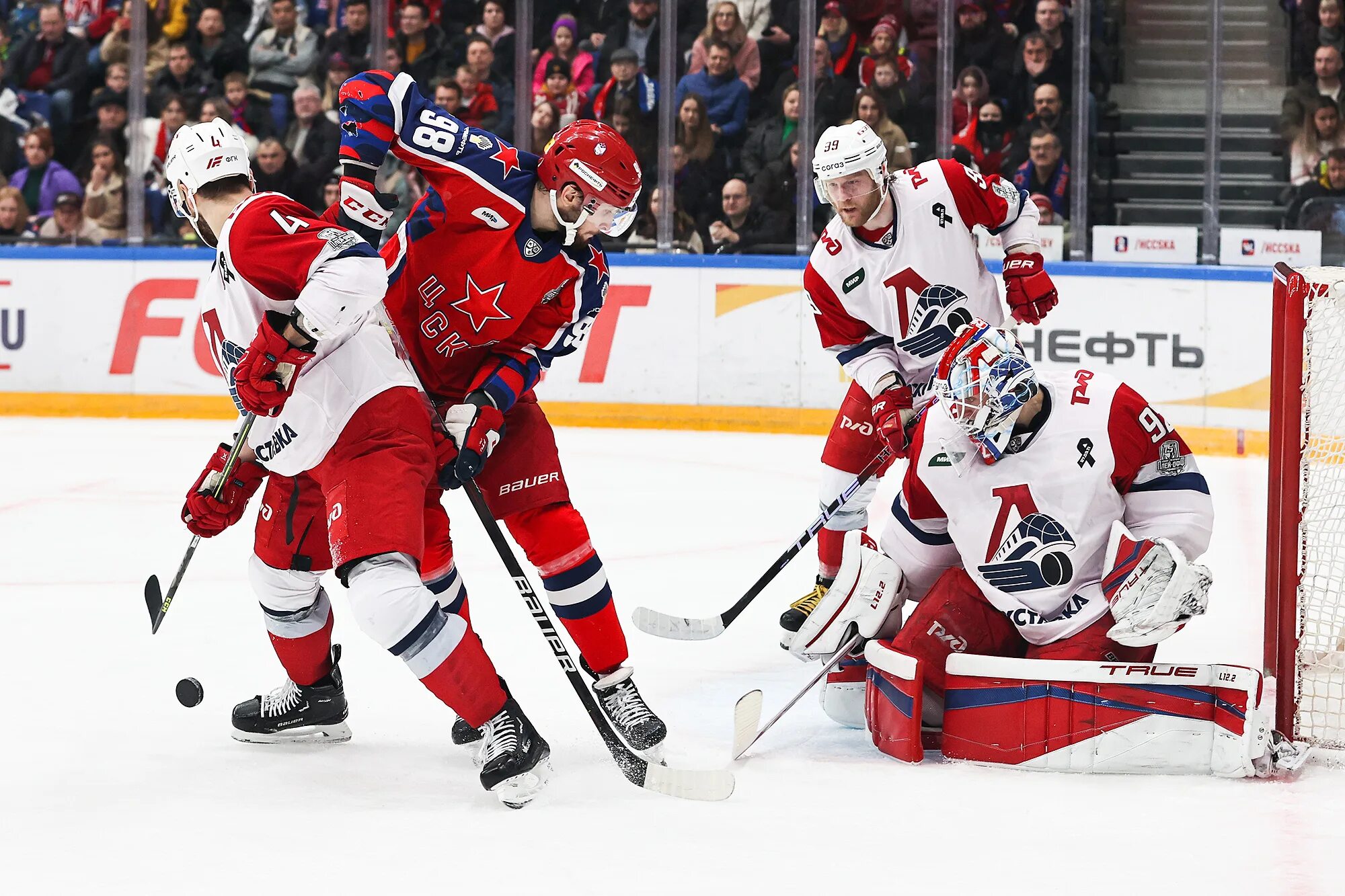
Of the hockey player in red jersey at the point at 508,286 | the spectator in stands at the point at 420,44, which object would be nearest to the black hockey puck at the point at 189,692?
the hockey player in red jersey at the point at 508,286

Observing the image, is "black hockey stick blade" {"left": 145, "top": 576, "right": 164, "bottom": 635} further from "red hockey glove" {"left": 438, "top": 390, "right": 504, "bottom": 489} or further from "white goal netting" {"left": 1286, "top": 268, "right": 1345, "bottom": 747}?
"white goal netting" {"left": 1286, "top": 268, "right": 1345, "bottom": 747}

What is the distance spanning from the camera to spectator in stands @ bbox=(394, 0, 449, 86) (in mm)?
7703

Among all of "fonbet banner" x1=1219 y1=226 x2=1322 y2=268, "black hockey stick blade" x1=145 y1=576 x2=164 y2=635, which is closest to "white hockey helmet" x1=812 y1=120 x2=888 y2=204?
"black hockey stick blade" x1=145 y1=576 x2=164 y2=635

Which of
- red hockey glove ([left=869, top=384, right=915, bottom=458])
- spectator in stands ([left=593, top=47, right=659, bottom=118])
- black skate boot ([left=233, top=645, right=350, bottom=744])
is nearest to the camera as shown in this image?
black skate boot ([left=233, top=645, right=350, bottom=744])

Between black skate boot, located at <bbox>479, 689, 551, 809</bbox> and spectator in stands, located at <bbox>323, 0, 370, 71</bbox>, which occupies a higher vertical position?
spectator in stands, located at <bbox>323, 0, 370, 71</bbox>

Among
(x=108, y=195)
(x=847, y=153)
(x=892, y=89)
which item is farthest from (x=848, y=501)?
(x=108, y=195)

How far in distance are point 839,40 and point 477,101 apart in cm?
174

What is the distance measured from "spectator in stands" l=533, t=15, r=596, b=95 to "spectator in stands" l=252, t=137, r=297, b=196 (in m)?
1.25

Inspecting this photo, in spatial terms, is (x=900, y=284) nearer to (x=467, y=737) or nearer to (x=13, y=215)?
(x=467, y=737)

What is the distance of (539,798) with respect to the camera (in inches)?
104

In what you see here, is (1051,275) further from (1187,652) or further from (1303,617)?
(1303,617)

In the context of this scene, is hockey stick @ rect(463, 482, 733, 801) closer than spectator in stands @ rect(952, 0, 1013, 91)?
Yes

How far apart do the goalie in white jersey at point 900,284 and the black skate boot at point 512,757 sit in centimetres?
130

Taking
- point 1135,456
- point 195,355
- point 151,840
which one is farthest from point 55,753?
point 195,355
